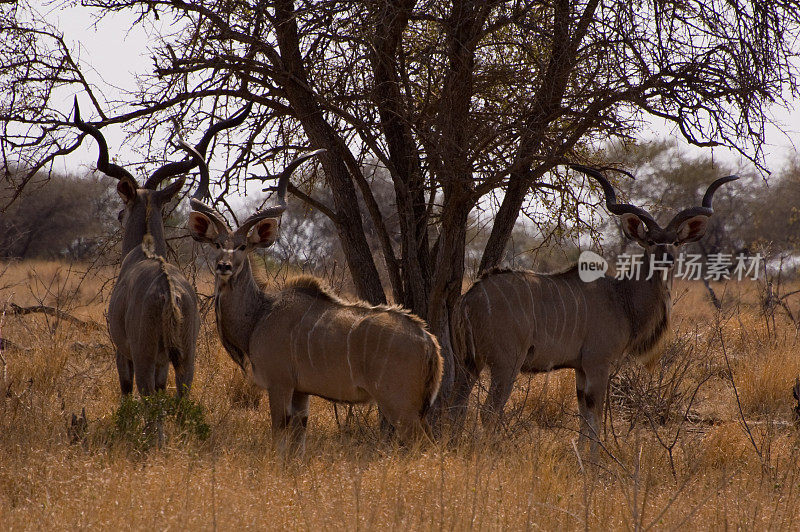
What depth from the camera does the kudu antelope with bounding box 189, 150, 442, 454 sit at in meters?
4.17

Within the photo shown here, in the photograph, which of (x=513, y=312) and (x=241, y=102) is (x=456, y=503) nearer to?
(x=513, y=312)

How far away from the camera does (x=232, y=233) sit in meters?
4.50

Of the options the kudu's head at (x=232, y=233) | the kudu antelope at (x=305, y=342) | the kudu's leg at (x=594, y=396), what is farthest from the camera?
the kudu's leg at (x=594, y=396)

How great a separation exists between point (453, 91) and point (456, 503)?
93.1 inches

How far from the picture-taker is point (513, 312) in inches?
198

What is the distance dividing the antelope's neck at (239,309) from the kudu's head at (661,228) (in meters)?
2.28

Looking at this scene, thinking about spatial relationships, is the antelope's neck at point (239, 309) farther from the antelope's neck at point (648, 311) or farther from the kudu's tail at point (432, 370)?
the antelope's neck at point (648, 311)

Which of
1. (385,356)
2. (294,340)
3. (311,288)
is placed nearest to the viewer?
(385,356)

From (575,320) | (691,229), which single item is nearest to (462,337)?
(575,320)

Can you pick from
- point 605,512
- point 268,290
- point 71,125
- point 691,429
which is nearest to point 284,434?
point 268,290

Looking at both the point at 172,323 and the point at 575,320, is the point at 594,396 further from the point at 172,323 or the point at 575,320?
the point at 172,323

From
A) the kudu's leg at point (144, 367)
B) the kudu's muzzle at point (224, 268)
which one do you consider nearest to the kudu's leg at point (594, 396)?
the kudu's muzzle at point (224, 268)

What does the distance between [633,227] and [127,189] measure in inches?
133

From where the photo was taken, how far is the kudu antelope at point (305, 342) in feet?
13.7
